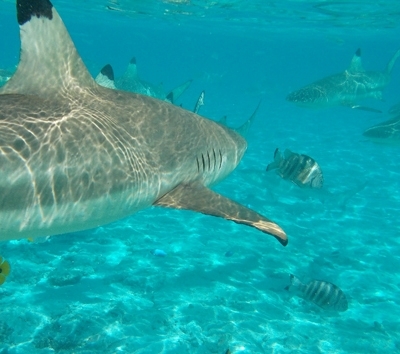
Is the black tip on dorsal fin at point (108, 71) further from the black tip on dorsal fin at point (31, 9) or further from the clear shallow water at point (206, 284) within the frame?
the clear shallow water at point (206, 284)

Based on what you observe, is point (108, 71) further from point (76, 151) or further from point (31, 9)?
point (76, 151)

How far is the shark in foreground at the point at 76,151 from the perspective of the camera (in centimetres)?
302

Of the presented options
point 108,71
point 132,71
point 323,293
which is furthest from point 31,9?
point 132,71

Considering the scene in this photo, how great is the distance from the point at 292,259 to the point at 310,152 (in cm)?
1439

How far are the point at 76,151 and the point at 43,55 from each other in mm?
→ 1053

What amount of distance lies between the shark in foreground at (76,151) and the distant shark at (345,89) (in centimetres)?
930

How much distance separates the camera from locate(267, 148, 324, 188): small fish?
767 cm

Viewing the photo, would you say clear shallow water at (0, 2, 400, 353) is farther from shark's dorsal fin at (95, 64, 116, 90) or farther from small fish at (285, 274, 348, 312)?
shark's dorsal fin at (95, 64, 116, 90)

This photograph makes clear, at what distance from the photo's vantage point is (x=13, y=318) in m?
6.98

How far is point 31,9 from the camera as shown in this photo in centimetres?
339

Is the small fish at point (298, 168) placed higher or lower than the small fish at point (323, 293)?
higher

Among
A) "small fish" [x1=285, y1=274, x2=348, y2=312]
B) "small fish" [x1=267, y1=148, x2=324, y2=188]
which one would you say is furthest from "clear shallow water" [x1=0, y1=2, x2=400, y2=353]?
"small fish" [x1=267, y1=148, x2=324, y2=188]

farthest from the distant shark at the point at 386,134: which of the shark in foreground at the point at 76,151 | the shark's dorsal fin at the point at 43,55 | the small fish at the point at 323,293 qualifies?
the shark's dorsal fin at the point at 43,55

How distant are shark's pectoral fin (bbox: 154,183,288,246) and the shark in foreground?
0.03 feet
